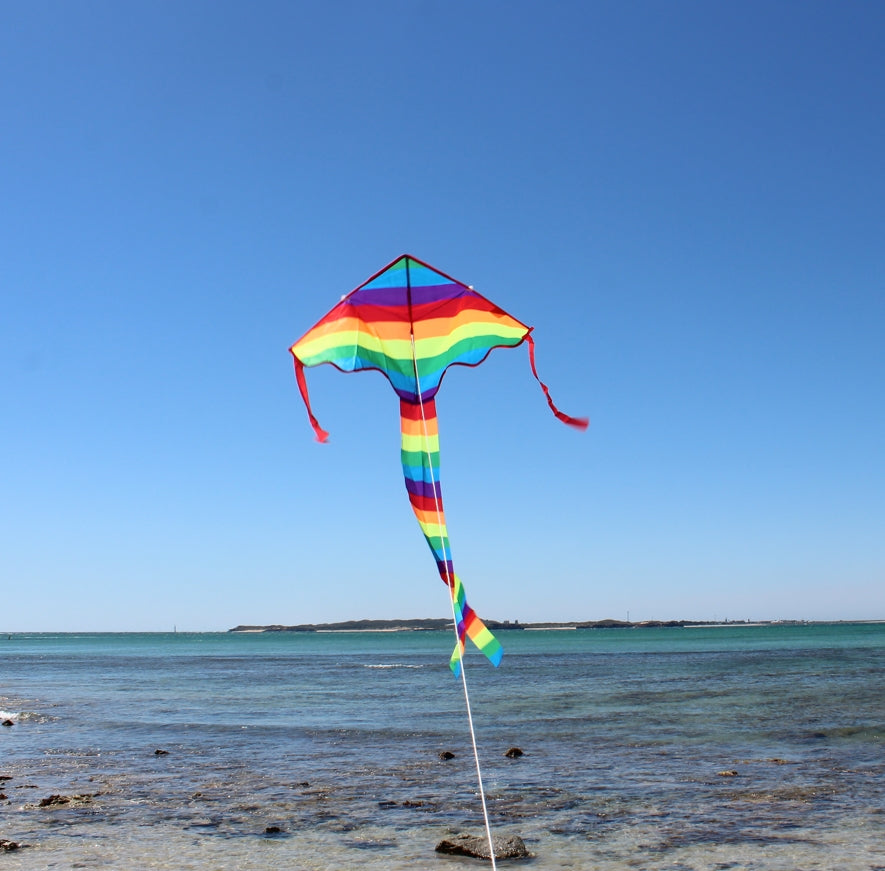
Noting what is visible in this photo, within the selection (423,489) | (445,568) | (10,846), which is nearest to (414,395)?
(423,489)

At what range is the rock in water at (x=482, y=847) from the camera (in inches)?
355

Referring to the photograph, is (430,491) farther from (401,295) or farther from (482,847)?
(482,847)

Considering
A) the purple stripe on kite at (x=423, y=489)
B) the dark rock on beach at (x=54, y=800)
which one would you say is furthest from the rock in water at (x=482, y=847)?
the dark rock on beach at (x=54, y=800)

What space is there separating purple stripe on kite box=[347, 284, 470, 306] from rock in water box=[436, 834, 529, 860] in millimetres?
6128

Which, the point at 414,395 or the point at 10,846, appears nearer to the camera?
the point at 414,395

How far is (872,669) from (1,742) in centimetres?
3837

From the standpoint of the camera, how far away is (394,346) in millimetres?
6031

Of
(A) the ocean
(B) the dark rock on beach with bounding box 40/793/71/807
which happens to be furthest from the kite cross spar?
(B) the dark rock on beach with bounding box 40/793/71/807

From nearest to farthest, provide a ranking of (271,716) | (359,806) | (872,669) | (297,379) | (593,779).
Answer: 1. (297,379)
2. (359,806)
3. (593,779)
4. (271,716)
5. (872,669)

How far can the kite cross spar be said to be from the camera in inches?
225

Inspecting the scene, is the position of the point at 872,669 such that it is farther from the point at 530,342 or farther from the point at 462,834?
the point at 530,342

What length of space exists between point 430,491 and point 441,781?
9.43 meters

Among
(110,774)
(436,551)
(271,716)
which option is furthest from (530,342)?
(271,716)

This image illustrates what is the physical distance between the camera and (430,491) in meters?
5.90
